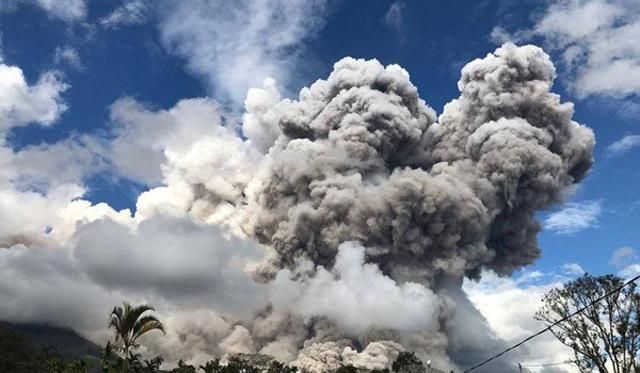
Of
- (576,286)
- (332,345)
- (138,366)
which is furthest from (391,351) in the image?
(138,366)

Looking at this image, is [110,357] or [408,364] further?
[408,364]

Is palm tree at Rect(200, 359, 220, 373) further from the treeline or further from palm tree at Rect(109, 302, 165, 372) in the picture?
palm tree at Rect(109, 302, 165, 372)

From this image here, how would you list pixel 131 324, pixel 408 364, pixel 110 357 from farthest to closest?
pixel 408 364 → pixel 110 357 → pixel 131 324

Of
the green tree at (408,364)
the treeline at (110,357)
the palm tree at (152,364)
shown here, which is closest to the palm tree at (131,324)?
the treeline at (110,357)

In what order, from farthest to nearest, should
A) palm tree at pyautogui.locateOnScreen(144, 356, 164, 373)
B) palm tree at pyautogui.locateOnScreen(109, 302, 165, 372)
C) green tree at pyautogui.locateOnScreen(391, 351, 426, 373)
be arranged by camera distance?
green tree at pyautogui.locateOnScreen(391, 351, 426, 373) → palm tree at pyautogui.locateOnScreen(144, 356, 164, 373) → palm tree at pyautogui.locateOnScreen(109, 302, 165, 372)

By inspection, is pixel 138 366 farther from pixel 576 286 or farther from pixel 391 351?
pixel 391 351

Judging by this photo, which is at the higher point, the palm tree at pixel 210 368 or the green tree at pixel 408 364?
the green tree at pixel 408 364

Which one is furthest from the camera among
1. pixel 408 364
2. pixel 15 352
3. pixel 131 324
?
pixel 408 364

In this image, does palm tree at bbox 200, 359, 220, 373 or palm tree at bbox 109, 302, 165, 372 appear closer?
Result: palm tree at bbox 109, 302, 165, 372

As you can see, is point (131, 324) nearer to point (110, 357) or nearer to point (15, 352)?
point (110, 357)

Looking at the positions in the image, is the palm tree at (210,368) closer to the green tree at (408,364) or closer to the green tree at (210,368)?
the green tree at (210,368)

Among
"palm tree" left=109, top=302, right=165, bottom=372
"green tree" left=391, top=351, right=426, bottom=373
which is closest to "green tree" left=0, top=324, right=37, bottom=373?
"palm tree" left=109, top=302, right=165, bottom=372

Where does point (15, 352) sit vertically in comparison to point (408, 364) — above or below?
below

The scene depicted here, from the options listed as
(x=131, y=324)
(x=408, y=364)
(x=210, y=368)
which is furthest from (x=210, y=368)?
(x=408, y=364)
